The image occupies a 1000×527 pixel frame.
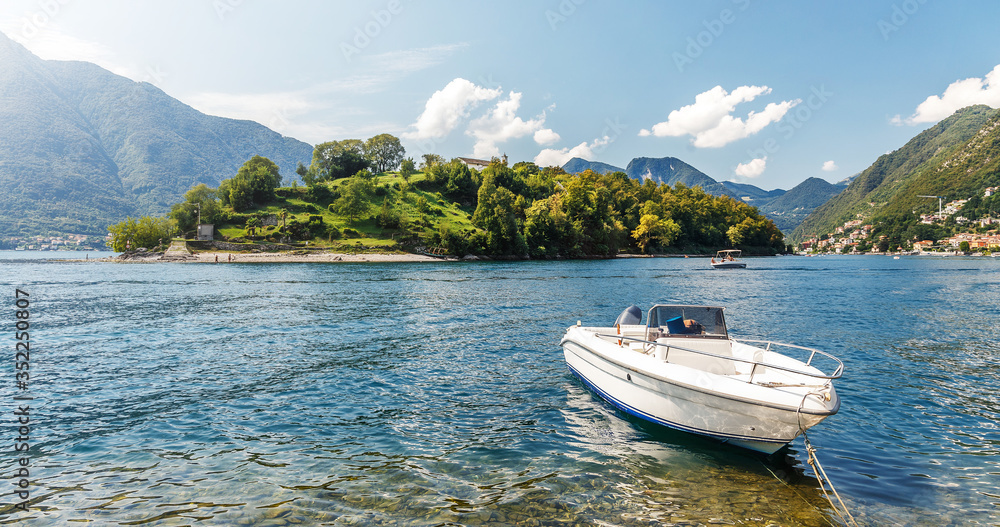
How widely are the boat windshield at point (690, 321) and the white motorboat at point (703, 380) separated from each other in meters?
0.02

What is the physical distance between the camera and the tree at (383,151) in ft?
561

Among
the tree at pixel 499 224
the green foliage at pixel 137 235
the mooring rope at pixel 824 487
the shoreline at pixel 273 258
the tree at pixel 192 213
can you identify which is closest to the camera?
the mooring rope at pixel 824 487

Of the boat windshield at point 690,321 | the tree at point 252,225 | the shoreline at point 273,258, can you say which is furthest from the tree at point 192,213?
the boat windshield at point 690,321

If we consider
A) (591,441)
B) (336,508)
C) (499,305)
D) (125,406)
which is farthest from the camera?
(499,305)

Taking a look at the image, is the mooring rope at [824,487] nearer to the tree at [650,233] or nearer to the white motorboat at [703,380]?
the white motorboat at [703,380]

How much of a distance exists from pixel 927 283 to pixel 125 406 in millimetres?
69540

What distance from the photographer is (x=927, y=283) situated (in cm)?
5094

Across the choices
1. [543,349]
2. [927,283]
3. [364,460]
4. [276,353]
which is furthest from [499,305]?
[927,283]

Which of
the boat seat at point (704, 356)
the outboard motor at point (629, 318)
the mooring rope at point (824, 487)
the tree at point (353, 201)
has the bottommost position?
the mooring rope at point (824, 487)

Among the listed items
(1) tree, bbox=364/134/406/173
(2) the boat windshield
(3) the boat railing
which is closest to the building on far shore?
(1) tree, bbox=364/134/406/173

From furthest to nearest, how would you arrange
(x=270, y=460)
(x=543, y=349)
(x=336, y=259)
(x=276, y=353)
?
(x=336, y=259) < (x=543, y=349) < (x=276, y=353) < (x=270, y=460)

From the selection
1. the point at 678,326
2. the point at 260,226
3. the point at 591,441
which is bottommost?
the point at 591,441

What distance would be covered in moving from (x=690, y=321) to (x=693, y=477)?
428 centimetres

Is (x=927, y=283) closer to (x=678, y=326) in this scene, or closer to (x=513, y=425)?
(x=678, y=326)
